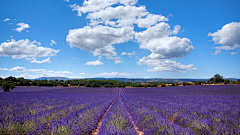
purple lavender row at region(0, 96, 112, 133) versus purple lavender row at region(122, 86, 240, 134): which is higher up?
purple lavender row at region(0, 96, 112, 133)

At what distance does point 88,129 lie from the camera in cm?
445

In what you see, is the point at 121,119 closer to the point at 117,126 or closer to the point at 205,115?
the point at 117,126

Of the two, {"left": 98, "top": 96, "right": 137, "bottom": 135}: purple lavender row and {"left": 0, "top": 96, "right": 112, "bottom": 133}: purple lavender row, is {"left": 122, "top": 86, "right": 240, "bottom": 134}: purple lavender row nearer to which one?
{"left": 98, "top": 96, "right": 137, "bottom": 135}: purple lavender row

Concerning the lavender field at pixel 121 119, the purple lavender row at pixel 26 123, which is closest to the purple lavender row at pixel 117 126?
the lavender field at pixel 121 119

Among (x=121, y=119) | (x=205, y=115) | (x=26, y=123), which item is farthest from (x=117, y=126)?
(x=205, y=115)

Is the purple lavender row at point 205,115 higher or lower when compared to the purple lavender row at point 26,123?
lower

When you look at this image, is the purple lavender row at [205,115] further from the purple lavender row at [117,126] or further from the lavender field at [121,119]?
the purple lavender row at [117,126]

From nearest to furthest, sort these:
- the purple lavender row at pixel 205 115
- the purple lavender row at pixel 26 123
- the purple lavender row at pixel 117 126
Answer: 1. the purple lavender row at pixel 117 126
2. the purple lavender row at pixel 26 123
3. the purple lavender row at pixel 205 115

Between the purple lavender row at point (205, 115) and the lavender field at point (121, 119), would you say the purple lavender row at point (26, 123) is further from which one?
the purple lavender row at point (205, 115)

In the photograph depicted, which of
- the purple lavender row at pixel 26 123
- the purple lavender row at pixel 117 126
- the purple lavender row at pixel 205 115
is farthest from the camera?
the purple lavender row at pixel 205 115

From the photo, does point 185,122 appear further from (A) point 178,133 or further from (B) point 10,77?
(B) point 10,77

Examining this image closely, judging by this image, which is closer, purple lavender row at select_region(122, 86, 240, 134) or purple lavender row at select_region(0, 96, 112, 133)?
purple lavender row at select_region(0, 96, 112, 133)

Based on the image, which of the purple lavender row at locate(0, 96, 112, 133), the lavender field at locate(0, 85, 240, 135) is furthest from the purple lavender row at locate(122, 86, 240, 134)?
the purple lavender row at locate(0, 96, 112, 133)

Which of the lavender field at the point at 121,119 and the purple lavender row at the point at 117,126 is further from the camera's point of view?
the lavender field at the point at 121,119
